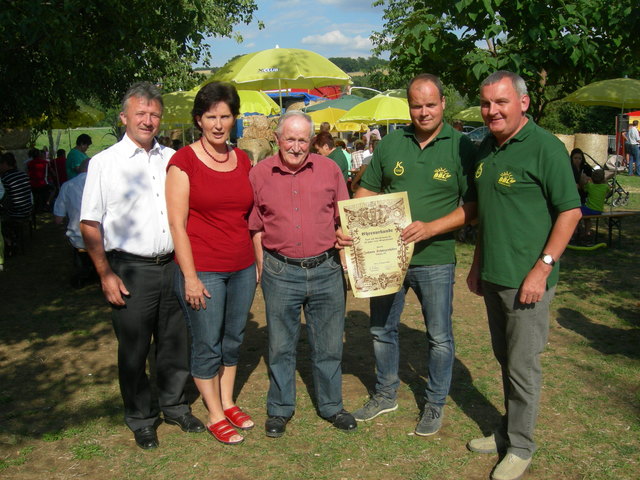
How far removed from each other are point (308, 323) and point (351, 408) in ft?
2.88

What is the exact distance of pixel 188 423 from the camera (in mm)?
4109

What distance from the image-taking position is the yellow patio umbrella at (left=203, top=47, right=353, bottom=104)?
947 cm

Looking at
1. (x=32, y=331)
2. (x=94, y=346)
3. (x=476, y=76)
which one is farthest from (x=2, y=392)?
(x=476, y=76)

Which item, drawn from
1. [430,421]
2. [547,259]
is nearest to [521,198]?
[547,259]

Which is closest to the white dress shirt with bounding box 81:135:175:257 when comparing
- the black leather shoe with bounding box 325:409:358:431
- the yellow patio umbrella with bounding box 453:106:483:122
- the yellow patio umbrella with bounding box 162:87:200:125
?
the black leather shoe with bounding box 325:409:358:431

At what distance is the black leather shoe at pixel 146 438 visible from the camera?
3.88 m

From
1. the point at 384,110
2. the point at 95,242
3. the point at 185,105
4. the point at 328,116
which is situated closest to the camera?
the point at 95,242

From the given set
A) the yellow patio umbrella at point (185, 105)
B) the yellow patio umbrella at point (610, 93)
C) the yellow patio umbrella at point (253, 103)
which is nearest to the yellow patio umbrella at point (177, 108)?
the yellow patio umbrella at point (185, 105)

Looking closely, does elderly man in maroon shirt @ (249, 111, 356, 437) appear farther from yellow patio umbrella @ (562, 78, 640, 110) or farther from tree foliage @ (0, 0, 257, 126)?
yellow patio umbrella @ (562, 78, 640, 110)

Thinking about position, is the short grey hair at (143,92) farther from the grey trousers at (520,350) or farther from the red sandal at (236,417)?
the grey trousers at (520,350)

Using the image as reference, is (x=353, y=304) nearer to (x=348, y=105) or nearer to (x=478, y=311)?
(x=478, y=311)

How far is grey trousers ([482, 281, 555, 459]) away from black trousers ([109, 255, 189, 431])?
1.90 metres

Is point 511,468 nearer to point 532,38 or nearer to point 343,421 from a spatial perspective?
point 343,421

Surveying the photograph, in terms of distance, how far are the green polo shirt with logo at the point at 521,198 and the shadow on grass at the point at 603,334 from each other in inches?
107
